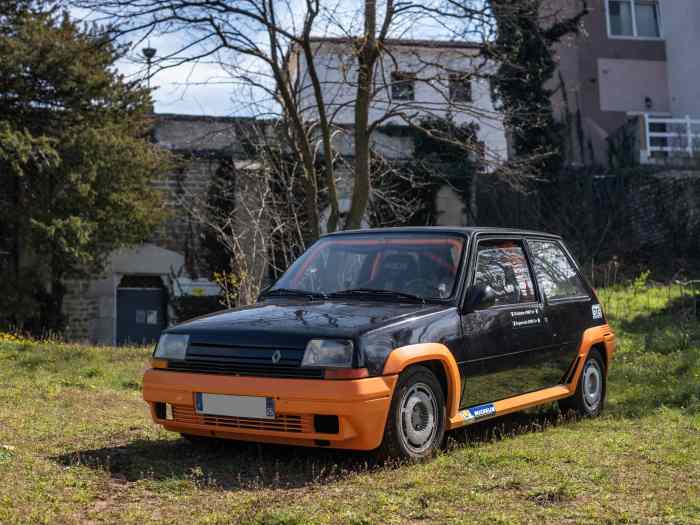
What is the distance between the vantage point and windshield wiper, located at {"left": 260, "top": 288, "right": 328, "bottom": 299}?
6787mm

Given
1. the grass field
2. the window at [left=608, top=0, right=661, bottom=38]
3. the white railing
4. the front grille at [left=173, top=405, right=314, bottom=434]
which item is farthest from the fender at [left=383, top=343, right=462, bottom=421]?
the window at [left=608, top=0, right=661, bottom=38]

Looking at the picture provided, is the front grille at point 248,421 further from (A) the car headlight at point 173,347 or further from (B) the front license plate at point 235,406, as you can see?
(A) the car headlight at point 173,347

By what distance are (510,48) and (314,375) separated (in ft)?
41.2

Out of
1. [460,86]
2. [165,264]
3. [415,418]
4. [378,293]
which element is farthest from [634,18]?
[415,418]

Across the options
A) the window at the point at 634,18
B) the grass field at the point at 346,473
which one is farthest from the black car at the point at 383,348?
the window at the point at 634,18

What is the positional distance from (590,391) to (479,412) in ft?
6.84

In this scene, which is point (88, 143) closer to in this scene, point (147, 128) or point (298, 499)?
point (147, 128)

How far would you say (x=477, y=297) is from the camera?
6.56m

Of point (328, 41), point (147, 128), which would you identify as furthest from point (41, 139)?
point (328, 41)

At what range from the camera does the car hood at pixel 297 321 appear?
5719 millimetres

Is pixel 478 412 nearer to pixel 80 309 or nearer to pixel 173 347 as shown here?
pixel 173 347

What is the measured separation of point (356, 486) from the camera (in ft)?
17.5

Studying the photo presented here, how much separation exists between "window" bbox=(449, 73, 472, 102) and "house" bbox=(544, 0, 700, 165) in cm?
1518

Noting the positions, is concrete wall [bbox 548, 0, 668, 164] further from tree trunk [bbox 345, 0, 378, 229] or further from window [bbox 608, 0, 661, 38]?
tree trunk [bbox 345, 0, 378, 229]
